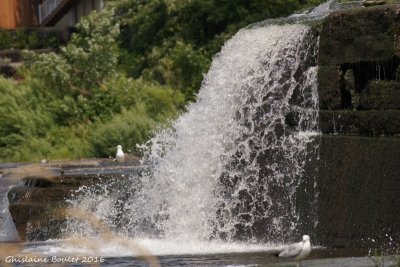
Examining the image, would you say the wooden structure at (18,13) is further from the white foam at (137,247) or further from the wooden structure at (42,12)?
the white foam at (137,247)

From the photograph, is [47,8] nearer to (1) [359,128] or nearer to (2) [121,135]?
(2) [121,135]

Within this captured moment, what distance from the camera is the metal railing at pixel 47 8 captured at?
136 ft

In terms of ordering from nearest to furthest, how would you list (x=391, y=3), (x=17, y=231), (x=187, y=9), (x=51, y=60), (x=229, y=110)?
1. (x=391, y=3)
2. (x=229, y=110)
3. (x=17, y=231)
4. (x=51, y=60)
5. (x=187, y=9)

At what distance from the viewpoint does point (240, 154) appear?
42.1ft

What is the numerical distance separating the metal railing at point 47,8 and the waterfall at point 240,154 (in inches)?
1107

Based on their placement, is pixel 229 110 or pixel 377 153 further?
pixel 229 110

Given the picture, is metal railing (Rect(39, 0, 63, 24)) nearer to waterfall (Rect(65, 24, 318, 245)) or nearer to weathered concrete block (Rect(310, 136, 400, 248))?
waterfall (Rect(65, 24, 318, 245))

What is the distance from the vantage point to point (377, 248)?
432 inches

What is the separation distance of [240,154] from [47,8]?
3030 centimetres

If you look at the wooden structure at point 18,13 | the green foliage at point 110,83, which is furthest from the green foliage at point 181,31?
the wooden structure at point 18,13

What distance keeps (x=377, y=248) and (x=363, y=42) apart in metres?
2.12

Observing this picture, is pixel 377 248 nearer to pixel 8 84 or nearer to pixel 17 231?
pixel 17 231

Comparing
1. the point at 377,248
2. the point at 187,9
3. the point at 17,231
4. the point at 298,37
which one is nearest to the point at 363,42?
the point at 298,37

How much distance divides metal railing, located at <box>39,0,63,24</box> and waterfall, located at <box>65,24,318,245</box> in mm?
28115
